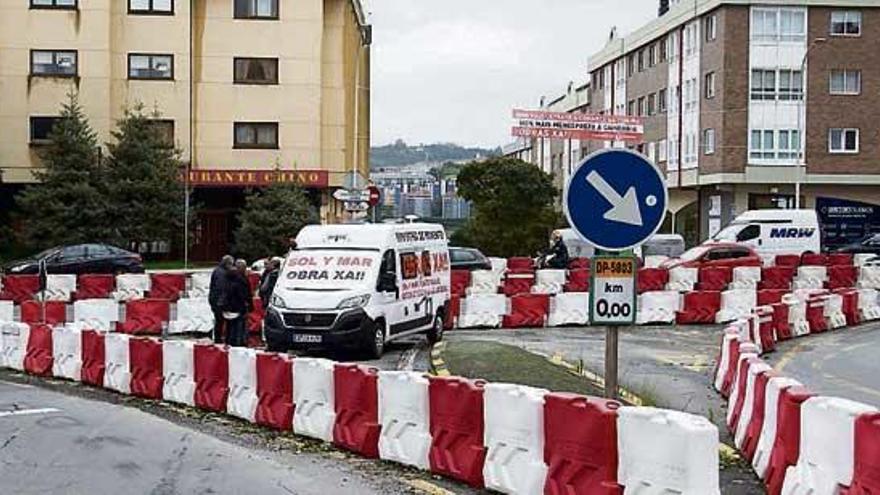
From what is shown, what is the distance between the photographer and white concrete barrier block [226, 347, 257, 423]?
1409cm

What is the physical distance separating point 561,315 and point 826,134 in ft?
130

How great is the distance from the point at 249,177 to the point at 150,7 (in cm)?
825

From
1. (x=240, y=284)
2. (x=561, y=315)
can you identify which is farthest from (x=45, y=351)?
(x=561, y=315)

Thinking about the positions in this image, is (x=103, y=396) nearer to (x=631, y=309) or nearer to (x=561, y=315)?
(x=631, y=309)

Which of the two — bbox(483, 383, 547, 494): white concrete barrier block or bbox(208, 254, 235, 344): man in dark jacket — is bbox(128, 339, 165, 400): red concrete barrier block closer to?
bbox(208, 254, 235, 344): man in dark jacket

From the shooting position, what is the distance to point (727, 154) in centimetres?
6475

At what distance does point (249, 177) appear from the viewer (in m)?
57.6

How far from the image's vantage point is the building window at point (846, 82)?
2562 inches

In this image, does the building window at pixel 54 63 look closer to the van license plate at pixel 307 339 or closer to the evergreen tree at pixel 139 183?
the evergreen tree at pixel 139 183

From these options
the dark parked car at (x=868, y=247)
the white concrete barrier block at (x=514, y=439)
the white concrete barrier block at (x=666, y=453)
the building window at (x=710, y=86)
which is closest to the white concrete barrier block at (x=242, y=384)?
the white concrete barrier block at (x=514, y=439)

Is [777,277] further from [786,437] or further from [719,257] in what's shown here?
[786,437]

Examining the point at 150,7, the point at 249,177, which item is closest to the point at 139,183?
the point at 249,177

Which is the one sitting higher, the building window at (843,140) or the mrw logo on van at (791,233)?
the building window at (843,140)

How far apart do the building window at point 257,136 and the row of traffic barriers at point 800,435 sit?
4467 centimetres
